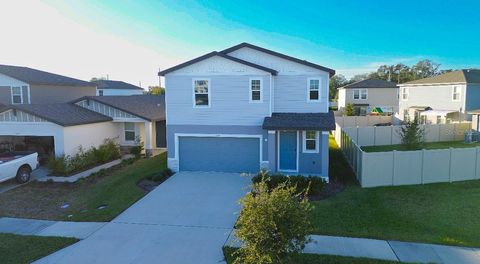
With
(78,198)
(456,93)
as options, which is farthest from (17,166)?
(456,93)

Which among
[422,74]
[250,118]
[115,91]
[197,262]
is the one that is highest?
[422,74]

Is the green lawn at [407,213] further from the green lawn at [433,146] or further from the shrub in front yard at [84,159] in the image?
the shrub in front yard at [84,159]

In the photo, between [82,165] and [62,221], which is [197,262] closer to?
[62,221]

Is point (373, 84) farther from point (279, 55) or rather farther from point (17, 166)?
point (17, 166)

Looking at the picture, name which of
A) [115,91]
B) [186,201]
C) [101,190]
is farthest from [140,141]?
[115,91]

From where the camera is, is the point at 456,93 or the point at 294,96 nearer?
the point at 294,96

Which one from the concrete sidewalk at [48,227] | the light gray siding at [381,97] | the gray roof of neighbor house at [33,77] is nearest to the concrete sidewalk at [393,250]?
the concrete sidewalk at [48,227]

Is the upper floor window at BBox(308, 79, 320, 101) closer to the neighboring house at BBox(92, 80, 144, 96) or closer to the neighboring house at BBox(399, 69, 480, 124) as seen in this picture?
the neighboring house at BBox(399, 69, 480, 124)
